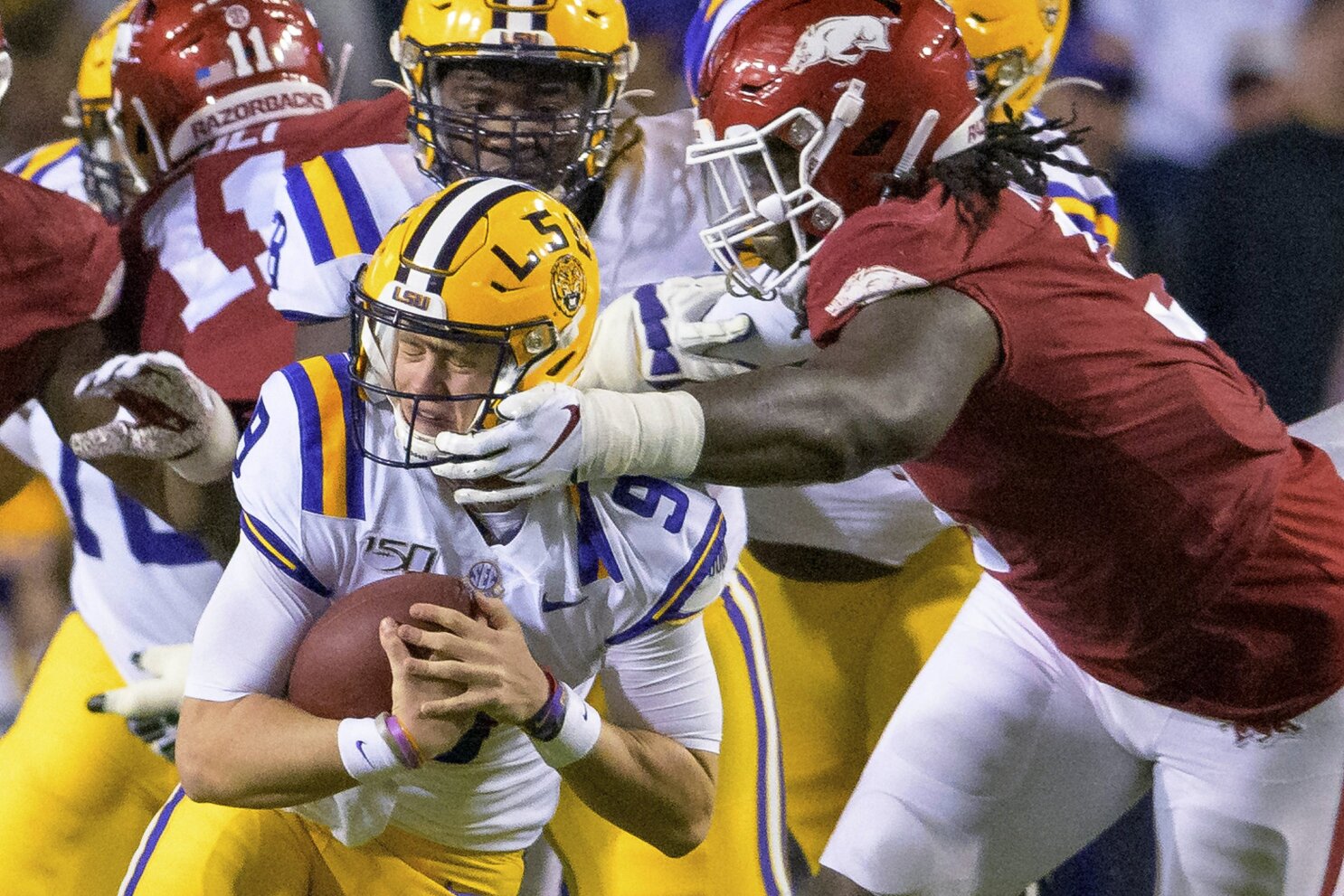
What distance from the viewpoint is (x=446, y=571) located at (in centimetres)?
210

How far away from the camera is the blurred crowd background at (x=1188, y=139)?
373 centimetres

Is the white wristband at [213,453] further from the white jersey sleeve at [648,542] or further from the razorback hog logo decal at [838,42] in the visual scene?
the razorback hog logo decal at [838,42]

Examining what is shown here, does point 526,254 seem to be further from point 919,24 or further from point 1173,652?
point 1173,652

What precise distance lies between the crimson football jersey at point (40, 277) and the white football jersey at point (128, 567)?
21cm

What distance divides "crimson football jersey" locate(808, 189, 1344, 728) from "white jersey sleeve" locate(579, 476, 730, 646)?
0.97 ft

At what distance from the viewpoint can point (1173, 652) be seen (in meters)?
A: 2.18

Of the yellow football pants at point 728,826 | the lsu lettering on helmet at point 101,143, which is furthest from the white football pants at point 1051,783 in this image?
the lsu lettering on helmet at point 101,143

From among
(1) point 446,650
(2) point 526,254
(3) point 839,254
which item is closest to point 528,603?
(1) point 446,650

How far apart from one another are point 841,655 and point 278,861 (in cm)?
126

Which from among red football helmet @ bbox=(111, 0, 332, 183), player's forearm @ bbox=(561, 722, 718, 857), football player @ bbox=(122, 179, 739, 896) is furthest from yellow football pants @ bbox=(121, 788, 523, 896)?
red football helmet @ bbox=(111, 0, 332, 183)

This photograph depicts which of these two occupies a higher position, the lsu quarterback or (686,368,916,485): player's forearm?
(686,368,916,485): player's forearm

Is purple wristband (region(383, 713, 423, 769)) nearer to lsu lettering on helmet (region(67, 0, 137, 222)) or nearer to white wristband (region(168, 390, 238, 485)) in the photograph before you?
white wristband (region(168, 390, 238, 485))

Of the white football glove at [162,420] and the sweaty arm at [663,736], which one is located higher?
the white football glove at [162,420]

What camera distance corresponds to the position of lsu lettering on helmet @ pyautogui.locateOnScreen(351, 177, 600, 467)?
204 centimetres
